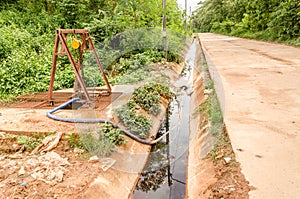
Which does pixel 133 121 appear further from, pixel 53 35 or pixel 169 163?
pixel 53 35

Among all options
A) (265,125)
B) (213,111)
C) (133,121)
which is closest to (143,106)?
(133,121)

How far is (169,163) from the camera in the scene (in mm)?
3777

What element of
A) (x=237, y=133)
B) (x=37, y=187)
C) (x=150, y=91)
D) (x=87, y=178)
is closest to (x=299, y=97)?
(x=237, y=133)

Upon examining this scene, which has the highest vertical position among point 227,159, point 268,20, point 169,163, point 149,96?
point 268,20

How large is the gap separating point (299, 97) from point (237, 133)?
1908 millimetres

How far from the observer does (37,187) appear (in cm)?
245

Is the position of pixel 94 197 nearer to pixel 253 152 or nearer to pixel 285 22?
pixel 253 152

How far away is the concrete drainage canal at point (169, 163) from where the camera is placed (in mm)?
3143

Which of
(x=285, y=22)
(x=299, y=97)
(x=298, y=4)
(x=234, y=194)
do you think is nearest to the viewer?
(x=234, y=194)

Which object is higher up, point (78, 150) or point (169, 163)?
point (78, 150)

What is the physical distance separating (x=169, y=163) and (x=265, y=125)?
1448 millimetres

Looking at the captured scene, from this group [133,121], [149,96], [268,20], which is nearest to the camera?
[133,121]

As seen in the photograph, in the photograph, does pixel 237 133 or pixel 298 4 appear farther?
pixel 298 4

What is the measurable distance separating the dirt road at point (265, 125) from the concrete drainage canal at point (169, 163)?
0.86 m
